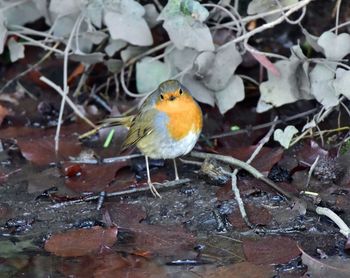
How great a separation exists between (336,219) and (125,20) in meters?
1.81

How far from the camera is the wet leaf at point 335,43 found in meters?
4.22

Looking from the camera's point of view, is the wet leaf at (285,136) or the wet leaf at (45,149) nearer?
the wet leaf at (285,136)

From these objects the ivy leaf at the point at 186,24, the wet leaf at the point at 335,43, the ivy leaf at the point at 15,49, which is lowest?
the ivy leaf at the point at 15,49

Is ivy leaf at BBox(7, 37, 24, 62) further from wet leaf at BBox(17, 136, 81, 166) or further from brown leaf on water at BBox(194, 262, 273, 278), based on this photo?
brown leaf on water at BBox(194, 262, 273, 278)

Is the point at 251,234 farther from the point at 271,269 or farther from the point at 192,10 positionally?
the point at 192,10

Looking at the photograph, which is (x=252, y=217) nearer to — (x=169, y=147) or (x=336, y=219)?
(x=336, y=219)

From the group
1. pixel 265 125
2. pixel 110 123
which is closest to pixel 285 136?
pixel 265 125

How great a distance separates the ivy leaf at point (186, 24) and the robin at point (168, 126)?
0.30 m

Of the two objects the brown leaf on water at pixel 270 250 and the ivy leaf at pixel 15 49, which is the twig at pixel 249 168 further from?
the ivy leaf at pixel 15 49

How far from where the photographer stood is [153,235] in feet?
12.2

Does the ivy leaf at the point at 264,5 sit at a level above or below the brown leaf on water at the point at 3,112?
above

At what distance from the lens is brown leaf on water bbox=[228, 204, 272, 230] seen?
375cm

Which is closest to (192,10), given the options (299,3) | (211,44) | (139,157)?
(211,44)

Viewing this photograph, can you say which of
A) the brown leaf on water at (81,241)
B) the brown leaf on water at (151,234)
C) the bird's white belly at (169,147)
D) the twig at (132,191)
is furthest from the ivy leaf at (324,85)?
the brown leaf on water at (81,241)
